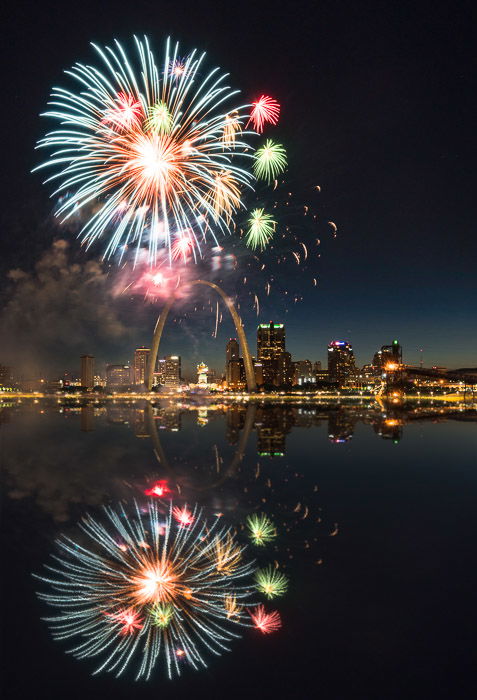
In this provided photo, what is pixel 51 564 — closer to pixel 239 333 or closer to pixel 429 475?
pixel 429 475

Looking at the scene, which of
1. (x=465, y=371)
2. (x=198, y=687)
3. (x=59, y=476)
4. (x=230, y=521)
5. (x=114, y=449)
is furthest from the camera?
(x=465, y=371)

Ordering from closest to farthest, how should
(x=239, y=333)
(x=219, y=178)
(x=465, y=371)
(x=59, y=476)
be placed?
(x=59, y=476), (x=219, y=178), (x=239, y=333), (x=465, y=371)

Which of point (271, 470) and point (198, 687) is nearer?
point (198, 687)

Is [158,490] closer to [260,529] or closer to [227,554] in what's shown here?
[260,529]

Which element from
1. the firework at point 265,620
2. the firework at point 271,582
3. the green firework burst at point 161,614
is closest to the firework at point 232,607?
the firework at point 265,620

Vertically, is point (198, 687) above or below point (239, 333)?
below

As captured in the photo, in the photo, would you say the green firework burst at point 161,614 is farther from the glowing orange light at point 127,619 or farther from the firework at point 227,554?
the firework at point 227,554

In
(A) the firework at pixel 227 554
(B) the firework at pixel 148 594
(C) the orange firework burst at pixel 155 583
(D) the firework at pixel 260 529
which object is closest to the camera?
(B) the firework at pixel 148 594

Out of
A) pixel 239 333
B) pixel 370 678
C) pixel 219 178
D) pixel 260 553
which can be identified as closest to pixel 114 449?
pixel 260 553
